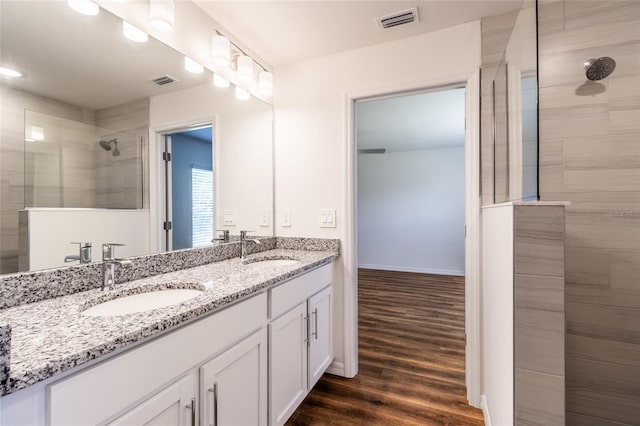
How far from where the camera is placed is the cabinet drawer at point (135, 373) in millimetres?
656

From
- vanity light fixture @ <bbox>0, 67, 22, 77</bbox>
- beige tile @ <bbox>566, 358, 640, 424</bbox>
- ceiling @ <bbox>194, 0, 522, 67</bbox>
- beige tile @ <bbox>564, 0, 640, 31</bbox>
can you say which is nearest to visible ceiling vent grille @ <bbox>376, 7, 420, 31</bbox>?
ceiling @ <bbox>194, 0, 522, 67</bbox>

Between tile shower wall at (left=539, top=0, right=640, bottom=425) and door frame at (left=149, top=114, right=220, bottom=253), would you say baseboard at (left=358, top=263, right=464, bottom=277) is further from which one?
door frame at (left=149, top=114, right=220, bottom=253)

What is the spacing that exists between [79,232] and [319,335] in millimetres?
1391

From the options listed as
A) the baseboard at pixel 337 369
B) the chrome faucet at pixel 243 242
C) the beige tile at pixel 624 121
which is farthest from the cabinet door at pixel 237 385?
the beige tile at pixel 624 121

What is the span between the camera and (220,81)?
1.89 meters

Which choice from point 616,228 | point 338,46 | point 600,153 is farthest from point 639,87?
point 338,46

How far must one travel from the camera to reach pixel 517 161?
4.43ft

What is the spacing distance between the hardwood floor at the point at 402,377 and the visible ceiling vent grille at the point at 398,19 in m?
2.34

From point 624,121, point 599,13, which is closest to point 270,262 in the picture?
point 624,121

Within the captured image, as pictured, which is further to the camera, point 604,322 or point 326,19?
point 326,19

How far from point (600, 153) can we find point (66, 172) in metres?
2.50

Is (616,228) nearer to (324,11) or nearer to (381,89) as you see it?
(381,89)

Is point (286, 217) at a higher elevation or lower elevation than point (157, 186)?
lower

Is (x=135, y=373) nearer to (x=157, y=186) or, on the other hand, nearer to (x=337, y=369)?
(x=157, y=186)
